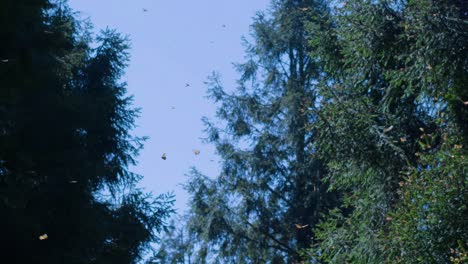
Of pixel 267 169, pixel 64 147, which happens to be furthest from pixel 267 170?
pixel 64 147

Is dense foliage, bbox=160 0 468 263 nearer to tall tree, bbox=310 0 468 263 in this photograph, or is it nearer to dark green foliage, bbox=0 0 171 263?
tall tree, bbox=310 0 468 263

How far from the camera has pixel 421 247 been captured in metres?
10.2

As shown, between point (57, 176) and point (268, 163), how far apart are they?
780cm

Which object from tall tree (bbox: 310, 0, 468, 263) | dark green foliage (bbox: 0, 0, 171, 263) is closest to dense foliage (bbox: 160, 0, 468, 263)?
tall tree (bbox: 310, 0, 468, 263)

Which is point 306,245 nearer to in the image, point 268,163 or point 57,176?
point 268,163

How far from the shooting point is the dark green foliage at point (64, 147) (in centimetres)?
935

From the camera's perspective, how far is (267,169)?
20.0 metres

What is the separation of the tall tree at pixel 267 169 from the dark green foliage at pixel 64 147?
363cm

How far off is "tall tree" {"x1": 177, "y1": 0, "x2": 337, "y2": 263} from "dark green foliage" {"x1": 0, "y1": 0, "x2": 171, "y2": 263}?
3.63 metres

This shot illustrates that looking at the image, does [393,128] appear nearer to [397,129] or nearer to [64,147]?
[397,129]

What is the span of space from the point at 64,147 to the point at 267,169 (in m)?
7.12

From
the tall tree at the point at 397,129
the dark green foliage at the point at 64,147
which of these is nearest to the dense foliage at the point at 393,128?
the tall tree at the point at 397,129

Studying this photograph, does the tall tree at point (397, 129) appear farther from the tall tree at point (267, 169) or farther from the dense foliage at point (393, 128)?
the tall tree at point (267, 169)

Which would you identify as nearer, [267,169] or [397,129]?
[397,129]
